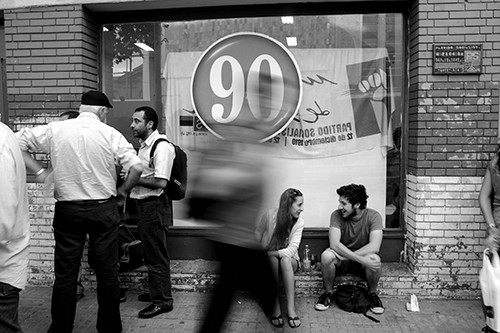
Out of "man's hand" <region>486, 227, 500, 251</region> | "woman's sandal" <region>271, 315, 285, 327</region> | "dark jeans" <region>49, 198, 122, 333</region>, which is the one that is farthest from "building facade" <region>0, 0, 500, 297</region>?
"dark jeans" <region>49, 198, 122, 333</region>

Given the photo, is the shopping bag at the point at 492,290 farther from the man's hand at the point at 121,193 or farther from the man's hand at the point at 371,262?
the man's hand at the point at 121,193

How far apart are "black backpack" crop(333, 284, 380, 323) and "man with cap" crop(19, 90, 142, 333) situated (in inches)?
85.0

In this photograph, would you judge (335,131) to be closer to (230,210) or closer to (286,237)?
(286,237)

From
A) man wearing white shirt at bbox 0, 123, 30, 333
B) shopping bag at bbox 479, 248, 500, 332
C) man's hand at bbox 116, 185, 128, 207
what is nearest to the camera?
man wearing white shirt at bbox 0, 123, 30, 333

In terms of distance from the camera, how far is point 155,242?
4668 millimetres

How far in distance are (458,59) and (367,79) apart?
1039 millimetres

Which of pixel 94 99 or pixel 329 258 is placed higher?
pixel 94 99

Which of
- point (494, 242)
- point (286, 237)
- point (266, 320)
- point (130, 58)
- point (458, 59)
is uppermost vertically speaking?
point (130, 58)

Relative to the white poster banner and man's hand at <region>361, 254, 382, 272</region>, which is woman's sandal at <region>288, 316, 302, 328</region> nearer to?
man's hand at <region>361, 254, 382, 272</region>

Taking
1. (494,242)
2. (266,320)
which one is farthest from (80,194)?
(494,242)

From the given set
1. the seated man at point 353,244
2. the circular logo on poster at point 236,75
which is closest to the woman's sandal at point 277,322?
the seated man at point 353,244

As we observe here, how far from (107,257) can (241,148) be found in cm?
168

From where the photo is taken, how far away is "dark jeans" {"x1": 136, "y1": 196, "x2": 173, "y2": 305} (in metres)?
4.65

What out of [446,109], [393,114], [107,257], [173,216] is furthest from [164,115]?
[446,109]
